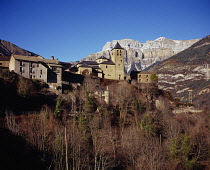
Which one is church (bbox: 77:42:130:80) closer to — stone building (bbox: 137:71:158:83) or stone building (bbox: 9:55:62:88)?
stone building (bbox: 137:71:158:83)

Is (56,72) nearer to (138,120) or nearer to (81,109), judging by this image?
(81,109)

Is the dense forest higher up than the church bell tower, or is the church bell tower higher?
the church bell tower

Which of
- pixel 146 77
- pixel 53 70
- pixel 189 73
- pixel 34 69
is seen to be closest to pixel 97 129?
pixel 53 70

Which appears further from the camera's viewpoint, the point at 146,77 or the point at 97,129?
the point at 146,77

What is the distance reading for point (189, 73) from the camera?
156250mm

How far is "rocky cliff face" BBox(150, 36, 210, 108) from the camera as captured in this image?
447 ft

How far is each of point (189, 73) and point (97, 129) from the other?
126959mm

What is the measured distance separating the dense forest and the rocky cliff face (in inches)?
3090

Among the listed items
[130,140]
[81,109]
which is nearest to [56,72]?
[81,109]

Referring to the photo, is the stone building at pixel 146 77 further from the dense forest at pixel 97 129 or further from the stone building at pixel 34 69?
the stone building at pixel 34 69

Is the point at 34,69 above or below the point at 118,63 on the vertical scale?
below

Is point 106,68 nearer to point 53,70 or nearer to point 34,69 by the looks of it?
point 53,70

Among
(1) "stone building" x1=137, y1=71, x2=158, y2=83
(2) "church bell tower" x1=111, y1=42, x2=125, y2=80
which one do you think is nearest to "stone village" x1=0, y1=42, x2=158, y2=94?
(1) "stone building" x1=137, y1=71, x2=158, y2=83

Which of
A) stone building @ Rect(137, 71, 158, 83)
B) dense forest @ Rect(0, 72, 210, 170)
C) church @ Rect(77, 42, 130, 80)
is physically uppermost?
church @ Rect(77, 42, 130, 80)
